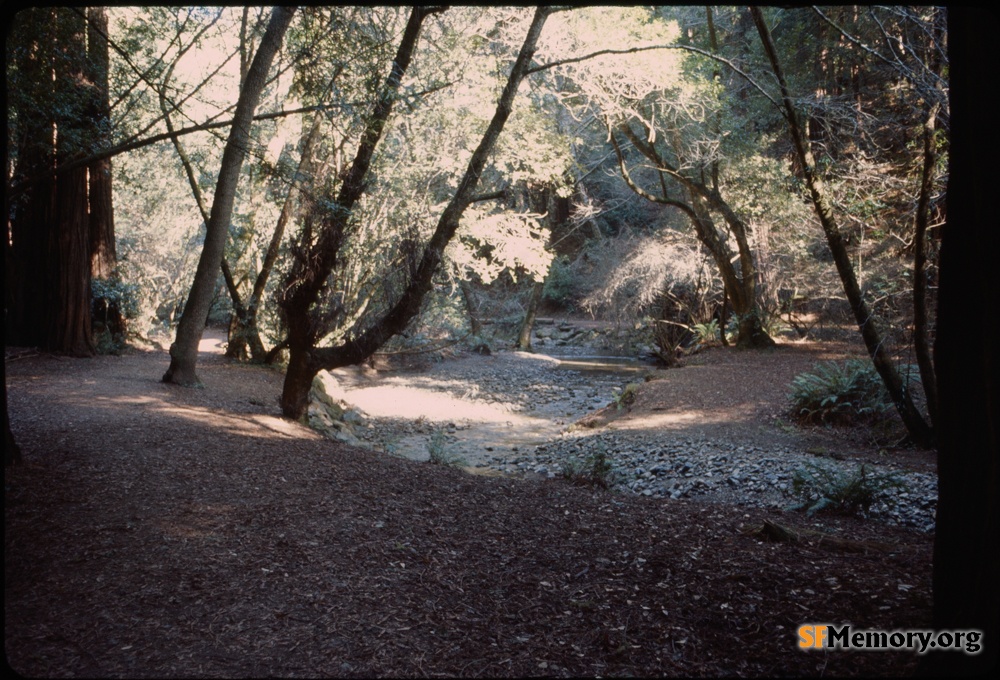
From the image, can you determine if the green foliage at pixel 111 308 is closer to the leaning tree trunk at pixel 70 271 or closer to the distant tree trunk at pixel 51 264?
the leaning tree trunk at pixel 70 271

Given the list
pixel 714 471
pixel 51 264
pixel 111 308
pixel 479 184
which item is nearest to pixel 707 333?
pixel 479 184

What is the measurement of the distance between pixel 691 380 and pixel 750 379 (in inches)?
47.7

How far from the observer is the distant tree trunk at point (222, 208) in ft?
29.7

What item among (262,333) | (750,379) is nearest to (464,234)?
(262,333)

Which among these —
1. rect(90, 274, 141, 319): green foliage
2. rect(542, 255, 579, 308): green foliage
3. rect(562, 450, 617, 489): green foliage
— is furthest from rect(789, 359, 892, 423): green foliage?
rect(542, 255, 579, 308): green foliage

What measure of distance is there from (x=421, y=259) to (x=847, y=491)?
17.8ft

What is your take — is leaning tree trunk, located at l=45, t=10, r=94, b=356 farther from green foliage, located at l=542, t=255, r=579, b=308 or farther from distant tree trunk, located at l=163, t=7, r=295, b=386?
green foliage, located at l=542, t=255, r=579, b=308

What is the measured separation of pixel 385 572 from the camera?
4.18 m

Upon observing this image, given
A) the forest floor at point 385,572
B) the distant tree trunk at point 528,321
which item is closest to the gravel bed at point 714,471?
the forest floor at point 385,572

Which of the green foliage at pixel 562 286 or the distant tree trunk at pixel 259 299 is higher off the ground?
the green foliage at pixel 562 286

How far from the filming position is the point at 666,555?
4.39m

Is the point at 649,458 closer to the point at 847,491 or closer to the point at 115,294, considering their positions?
the point at 847,491

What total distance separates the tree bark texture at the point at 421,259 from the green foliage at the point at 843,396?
639cm

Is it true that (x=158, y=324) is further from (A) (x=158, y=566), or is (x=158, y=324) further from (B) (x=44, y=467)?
(A) (x=158, y=566)
